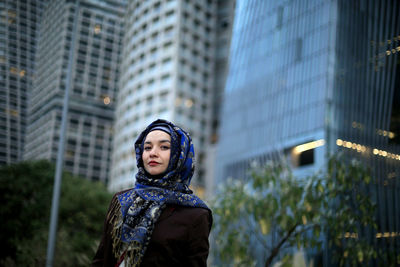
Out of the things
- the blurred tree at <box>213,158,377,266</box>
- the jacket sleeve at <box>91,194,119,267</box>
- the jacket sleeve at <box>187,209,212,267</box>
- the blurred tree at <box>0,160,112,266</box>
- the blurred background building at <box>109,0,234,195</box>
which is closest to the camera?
the jacket sleeve at <box>187,209,212,267</box>

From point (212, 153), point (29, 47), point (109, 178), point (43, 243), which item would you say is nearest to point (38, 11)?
point (29, 47)

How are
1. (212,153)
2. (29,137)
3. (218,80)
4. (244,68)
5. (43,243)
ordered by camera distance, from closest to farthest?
1. (43,243)
2. (29,137)
3. (244,68)
4. (212,153)
5. (218,80)

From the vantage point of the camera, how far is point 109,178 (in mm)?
54062

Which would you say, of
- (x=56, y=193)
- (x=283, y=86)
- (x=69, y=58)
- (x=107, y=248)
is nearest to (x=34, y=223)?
(x=56, y=193)

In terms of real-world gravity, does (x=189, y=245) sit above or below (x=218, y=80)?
below

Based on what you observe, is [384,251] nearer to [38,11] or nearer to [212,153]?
[38,11]

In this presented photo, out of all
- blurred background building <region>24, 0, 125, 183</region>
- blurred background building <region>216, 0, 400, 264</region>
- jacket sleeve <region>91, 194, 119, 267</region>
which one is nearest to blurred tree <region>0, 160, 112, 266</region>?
blurred background building <region>24, 0, 125, 183</region>

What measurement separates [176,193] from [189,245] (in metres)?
0.33

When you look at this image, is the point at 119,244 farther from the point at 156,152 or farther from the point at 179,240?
the point at 156,152

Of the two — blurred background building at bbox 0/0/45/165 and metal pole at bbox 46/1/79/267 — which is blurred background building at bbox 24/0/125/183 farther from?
metal pole at bbox 46/1/79/267

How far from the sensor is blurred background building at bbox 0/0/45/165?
9148mm

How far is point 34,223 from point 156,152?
8493 millimetres

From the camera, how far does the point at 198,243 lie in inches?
97.8

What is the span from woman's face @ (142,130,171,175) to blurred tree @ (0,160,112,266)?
5.91 meters
